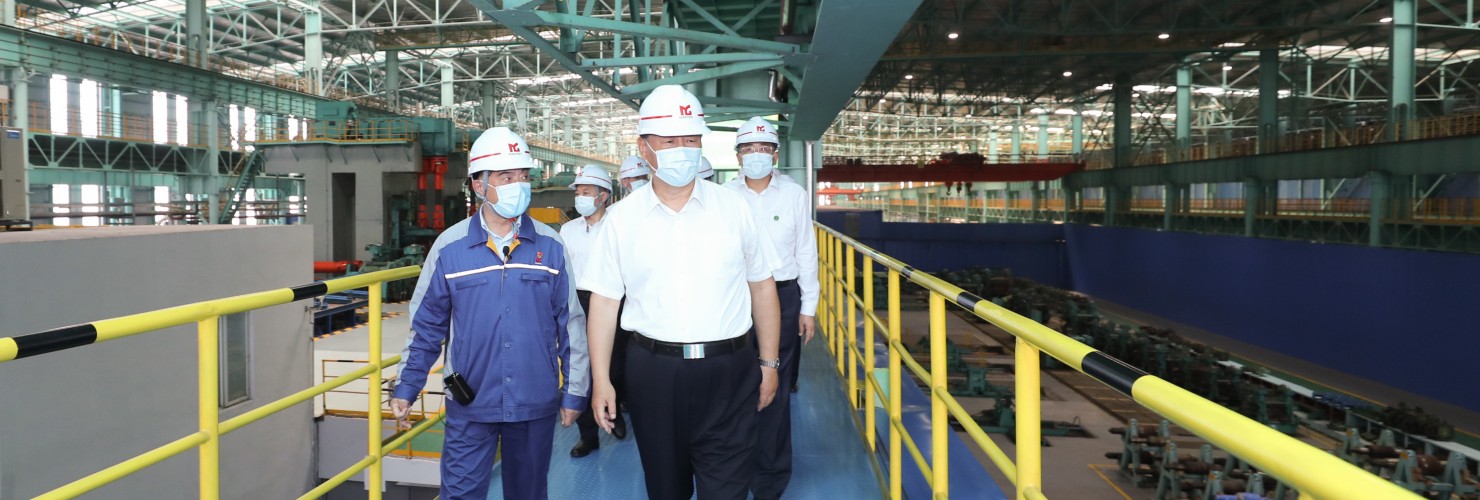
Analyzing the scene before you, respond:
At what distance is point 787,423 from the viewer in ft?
14.9

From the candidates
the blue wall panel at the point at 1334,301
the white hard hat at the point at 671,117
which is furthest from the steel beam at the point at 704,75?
the blue wall panel at the point at 1334,301

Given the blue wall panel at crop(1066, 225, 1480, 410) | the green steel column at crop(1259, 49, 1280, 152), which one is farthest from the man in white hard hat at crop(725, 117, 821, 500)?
the green steel column at crop(1259, 49, 1280, 152)

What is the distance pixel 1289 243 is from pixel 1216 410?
26.4 metres

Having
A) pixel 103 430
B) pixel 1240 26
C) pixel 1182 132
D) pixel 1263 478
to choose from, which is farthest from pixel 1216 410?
pixel 1182 132

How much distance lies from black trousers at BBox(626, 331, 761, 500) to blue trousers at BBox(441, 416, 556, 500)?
651 millimetres

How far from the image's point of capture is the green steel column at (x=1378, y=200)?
842 inches

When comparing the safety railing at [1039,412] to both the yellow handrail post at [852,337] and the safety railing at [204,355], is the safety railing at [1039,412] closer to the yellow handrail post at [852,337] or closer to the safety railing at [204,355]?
the yellow handrail post at [852,337]

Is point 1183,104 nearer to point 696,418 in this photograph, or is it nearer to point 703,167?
point 703,167

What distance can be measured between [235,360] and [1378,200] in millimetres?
25598

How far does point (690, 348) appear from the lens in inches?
115

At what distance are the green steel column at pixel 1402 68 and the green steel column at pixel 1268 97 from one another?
4.46 meters

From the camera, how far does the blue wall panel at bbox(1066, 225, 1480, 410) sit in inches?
710

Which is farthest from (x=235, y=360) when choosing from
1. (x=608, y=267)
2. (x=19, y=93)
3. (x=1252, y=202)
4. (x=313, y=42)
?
(x=1252, y=202)

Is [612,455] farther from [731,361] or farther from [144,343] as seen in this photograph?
[144,343]
